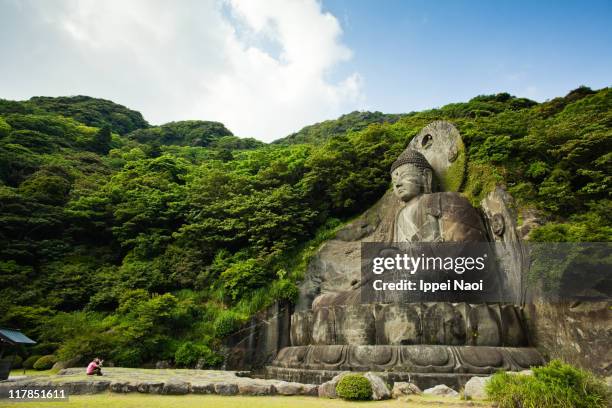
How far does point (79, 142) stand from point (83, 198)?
1650 centimetres

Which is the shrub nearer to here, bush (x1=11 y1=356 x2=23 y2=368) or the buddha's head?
bush (x1=11 y1=356 x2=23 y2=368)

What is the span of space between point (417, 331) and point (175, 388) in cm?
504

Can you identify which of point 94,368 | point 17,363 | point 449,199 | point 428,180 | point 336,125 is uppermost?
point 336,125

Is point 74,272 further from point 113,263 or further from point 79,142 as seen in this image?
point 79,142

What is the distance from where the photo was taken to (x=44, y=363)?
11.3 m

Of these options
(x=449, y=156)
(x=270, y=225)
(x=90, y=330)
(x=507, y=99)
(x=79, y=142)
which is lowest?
(x=90, y=330)

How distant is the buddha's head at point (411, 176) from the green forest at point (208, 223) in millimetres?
1364

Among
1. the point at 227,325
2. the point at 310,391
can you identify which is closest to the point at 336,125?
the point at 227,325

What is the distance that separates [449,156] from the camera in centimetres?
1405

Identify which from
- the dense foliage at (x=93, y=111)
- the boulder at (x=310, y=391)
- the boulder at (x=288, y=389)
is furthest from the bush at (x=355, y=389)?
the dense foliage at (x=93, y=111)

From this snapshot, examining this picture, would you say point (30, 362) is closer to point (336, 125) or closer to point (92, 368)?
point (92, 368)

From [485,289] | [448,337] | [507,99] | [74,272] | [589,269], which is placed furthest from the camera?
[507,99]

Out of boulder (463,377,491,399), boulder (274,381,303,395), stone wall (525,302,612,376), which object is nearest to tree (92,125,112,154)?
boulder (274,381,303,395)

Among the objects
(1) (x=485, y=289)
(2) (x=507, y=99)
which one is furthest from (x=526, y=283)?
(2) (x=507, y=99)
